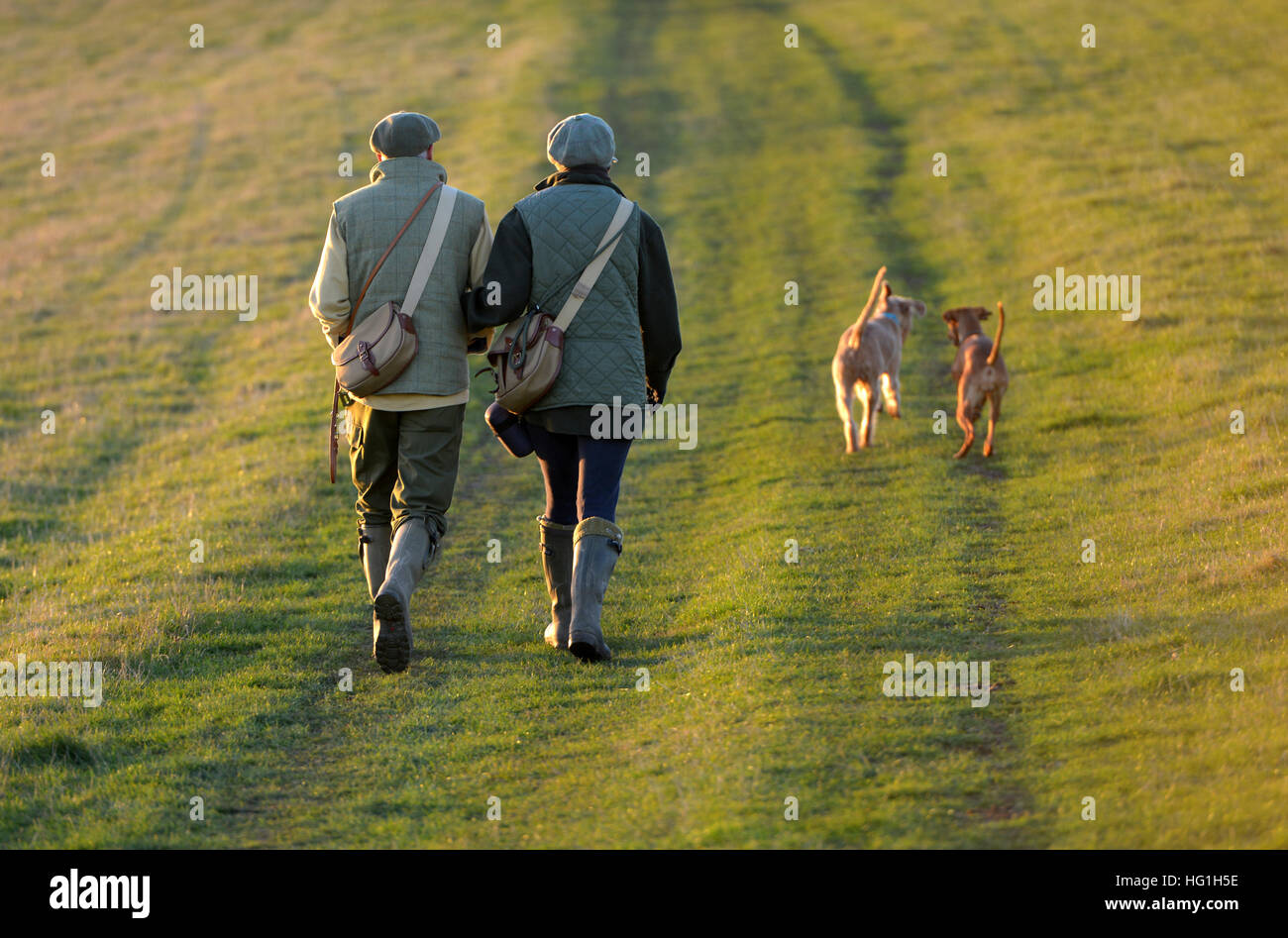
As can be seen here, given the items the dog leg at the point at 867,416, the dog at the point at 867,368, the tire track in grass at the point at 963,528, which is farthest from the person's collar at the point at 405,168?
the dog leg at the point at 867,416

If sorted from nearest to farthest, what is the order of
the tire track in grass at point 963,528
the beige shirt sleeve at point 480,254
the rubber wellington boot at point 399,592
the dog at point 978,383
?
the tire track in grass at point 963,528 → the rubber wellington boot at point 399,592 → the beige shirt sleeve at point 480,254 → the dog at point 978,383

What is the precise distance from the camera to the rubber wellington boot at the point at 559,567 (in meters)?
6.56

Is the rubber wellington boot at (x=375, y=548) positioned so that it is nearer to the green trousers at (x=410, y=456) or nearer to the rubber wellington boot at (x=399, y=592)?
the green trousers at (x=410, y=456)

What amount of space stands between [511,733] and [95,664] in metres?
2.56

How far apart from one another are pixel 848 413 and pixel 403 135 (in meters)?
5.85

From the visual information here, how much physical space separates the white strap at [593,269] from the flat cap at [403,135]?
1.04m

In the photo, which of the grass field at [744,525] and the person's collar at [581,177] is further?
the person's collar at [581,177]

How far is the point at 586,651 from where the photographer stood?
632 cm

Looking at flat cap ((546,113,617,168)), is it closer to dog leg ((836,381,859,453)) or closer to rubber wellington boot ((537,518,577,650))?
rubber wellington boot ((537,518,577,650))

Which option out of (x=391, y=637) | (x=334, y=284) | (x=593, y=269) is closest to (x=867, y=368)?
(x=593, y=269)

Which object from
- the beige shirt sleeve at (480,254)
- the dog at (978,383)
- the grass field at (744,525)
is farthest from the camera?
the dog at (978,383)
